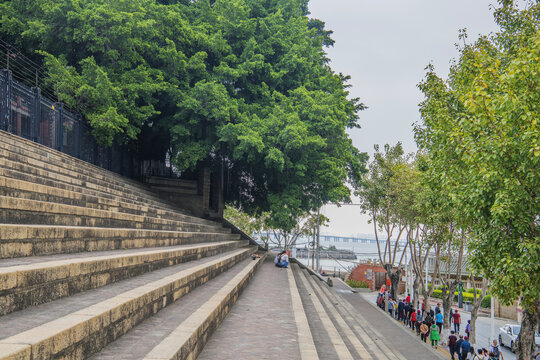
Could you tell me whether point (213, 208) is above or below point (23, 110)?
below

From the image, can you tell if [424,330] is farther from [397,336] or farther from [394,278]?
[394,278]

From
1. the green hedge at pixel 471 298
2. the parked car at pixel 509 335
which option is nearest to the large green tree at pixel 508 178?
the parked car at pixel 509 335

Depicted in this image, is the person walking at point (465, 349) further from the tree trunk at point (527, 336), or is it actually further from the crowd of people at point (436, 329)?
the tree trunk at point (527, 336)

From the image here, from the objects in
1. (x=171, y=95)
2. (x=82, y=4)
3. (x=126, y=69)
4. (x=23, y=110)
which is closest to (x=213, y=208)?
(x=171, y=95)

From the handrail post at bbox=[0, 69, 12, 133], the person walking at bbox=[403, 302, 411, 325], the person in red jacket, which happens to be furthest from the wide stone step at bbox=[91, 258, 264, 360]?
the person walking at bbox=[403, 302, 411, 325]

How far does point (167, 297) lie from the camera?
18.0ft

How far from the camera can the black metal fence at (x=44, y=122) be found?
431 inches

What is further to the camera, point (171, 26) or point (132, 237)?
point (171, 26)

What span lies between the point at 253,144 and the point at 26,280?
47.8 ft

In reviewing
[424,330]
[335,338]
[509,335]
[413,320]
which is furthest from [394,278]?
[335,338]

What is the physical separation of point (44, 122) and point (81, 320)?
1158cm

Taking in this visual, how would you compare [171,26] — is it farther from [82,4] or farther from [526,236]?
[526,236]

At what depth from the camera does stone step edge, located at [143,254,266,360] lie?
3537 mm

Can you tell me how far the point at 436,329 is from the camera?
52.7ft
